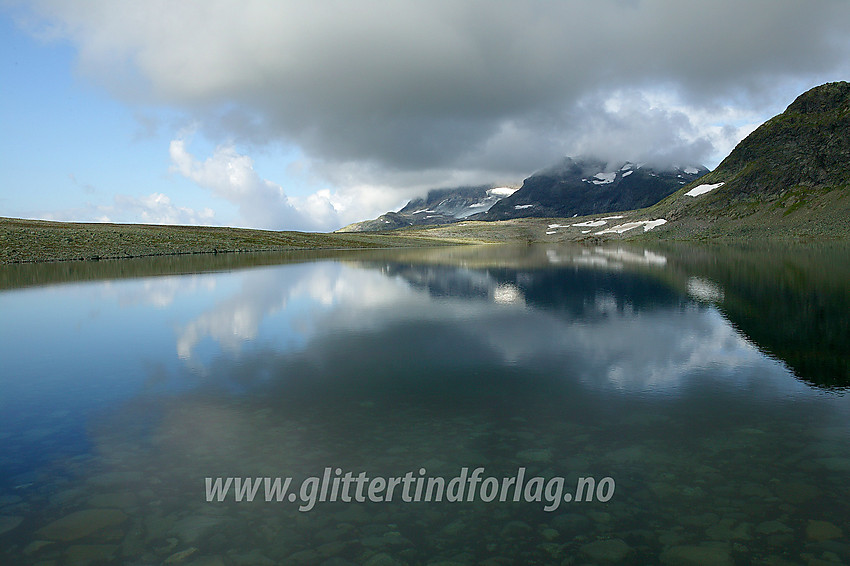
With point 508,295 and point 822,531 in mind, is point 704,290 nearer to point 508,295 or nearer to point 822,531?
point 508,295

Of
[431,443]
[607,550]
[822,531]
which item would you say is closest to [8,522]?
[431,443]

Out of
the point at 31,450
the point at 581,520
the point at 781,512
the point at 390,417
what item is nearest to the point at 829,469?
the point at 781,512

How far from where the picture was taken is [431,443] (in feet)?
41.9

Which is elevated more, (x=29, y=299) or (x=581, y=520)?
(x=29, y=299)

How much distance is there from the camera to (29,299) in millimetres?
41125

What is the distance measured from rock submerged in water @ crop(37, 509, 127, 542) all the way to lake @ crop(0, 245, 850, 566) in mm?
46

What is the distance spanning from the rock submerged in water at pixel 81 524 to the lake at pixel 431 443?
0.05 meters

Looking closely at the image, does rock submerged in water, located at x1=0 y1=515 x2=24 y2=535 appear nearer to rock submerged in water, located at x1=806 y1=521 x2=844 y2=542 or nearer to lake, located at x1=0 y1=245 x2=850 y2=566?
lake, located at x1=0 y1=245 x2=850 y2=566

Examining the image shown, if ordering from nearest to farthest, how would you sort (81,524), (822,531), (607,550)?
(607,550), (822,531), (81,524)

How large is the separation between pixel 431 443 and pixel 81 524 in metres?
7.68

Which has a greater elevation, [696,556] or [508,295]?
[508,295]

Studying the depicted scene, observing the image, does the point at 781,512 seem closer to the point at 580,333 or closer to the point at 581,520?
the point at 581,520

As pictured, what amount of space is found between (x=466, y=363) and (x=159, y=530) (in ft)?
43.7

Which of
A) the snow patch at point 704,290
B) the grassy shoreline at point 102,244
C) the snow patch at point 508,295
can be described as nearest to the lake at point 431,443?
the snow patch at point 704,290
